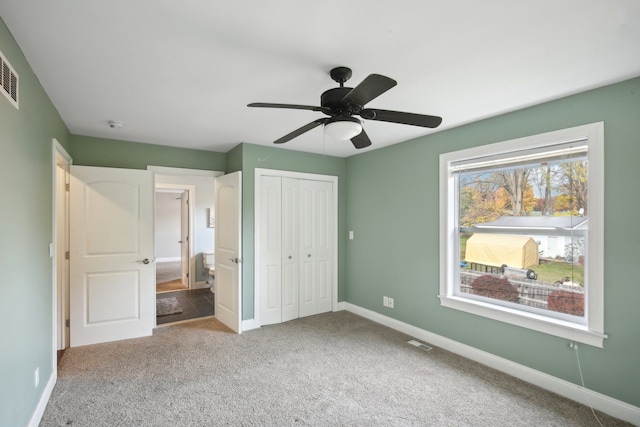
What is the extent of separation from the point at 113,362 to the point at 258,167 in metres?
2.62

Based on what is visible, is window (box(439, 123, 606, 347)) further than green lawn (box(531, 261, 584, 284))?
No

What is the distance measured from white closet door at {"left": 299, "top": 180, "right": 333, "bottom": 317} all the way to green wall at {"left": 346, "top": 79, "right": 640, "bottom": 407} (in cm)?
36

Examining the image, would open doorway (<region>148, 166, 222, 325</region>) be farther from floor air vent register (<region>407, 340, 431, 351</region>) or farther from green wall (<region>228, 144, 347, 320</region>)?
floor air vent register (<region>407, 340, 431, 351</region>)

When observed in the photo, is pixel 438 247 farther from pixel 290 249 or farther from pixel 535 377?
pixel 290 249

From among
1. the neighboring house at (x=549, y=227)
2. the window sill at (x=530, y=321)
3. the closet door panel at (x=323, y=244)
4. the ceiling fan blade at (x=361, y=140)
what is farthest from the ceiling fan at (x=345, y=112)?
the closet door panel at (x=323, y=244)

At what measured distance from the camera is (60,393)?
2.54 metres

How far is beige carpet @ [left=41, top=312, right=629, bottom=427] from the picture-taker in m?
2.25

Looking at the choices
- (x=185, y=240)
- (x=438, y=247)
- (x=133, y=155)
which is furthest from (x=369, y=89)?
(x=185, y=240)

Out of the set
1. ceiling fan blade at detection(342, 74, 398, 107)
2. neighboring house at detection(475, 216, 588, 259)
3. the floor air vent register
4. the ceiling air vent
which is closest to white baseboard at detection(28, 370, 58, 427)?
the ceiling air vent

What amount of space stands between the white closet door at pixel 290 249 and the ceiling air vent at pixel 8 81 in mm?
2883

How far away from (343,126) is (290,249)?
2.72m

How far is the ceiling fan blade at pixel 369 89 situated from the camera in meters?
1.51

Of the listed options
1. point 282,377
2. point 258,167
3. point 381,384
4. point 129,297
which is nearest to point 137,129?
point 258,167

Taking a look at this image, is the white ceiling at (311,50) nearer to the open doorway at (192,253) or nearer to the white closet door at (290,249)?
the white closet door at (290,249)
